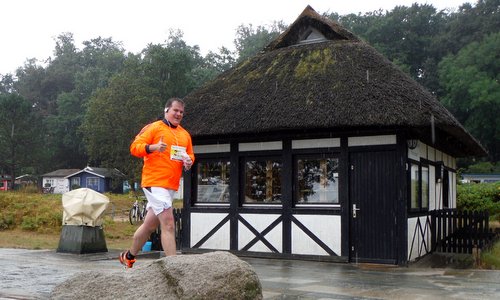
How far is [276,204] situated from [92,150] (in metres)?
40.4

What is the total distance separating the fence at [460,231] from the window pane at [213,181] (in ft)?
16.2

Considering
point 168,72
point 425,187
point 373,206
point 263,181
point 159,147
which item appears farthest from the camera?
point 168,72

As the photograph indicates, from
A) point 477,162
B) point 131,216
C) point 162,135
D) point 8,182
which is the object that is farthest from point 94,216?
point 8,182

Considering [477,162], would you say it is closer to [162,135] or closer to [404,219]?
[404,219]

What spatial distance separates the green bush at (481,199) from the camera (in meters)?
22.7

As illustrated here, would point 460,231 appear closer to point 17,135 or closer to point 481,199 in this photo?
point 481,199

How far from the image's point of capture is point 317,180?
11.9 metres

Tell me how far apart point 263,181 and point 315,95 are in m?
2.21

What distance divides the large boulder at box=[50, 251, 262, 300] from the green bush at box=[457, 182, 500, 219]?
1965cm

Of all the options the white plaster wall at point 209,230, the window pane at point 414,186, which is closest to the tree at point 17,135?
the white plaster wall at point 209,230

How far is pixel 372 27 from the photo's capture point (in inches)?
2260

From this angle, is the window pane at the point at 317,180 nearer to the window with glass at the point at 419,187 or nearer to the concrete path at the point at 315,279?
the concrete path at the point at 315,279

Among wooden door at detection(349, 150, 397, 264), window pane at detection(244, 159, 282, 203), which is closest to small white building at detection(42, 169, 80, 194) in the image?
window pane at detection(244, 159, 282, 203)

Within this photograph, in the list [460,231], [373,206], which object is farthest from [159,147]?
[460,231]
